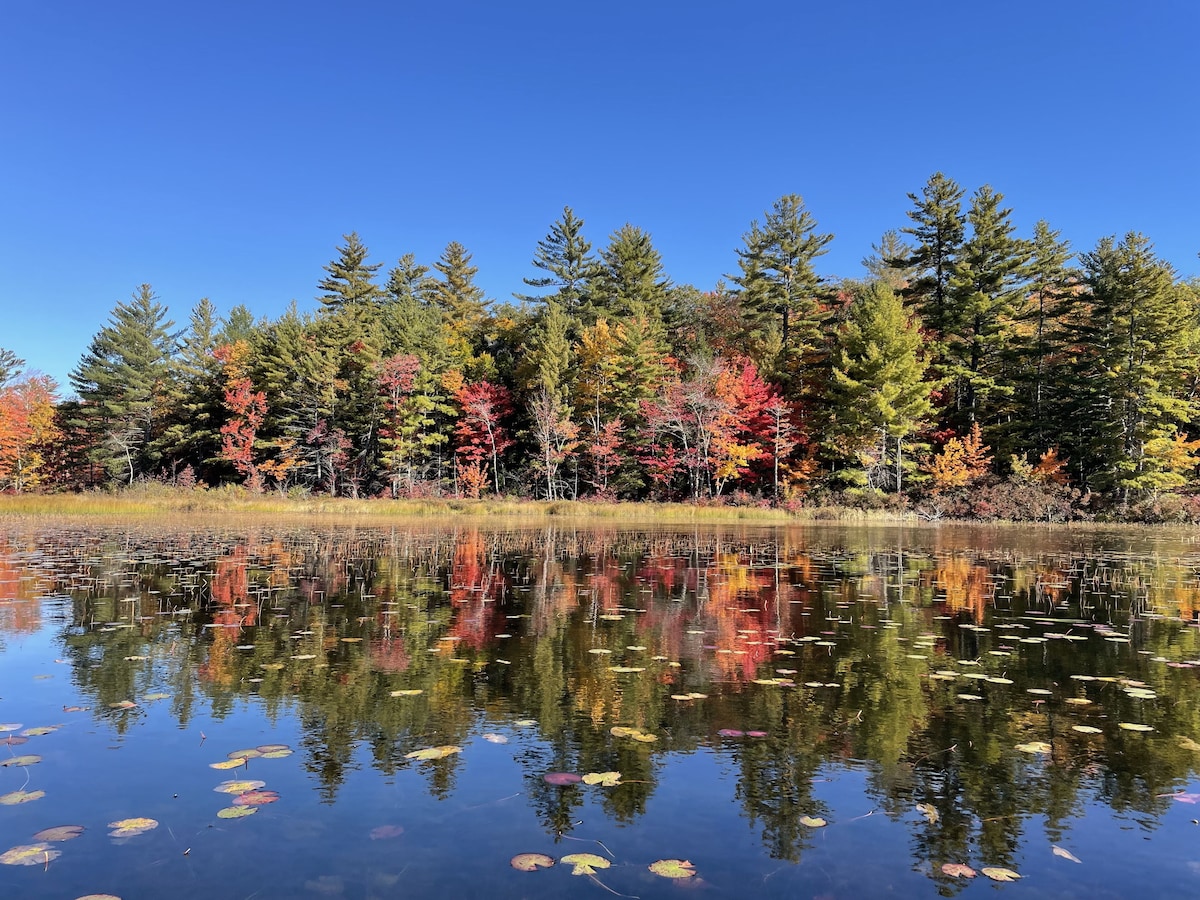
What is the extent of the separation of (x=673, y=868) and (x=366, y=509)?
37817 millimetres

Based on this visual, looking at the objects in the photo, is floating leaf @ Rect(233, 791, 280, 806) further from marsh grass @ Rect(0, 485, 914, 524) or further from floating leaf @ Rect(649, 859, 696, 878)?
marsh grass @ Rect(0, 485, 914, 524)

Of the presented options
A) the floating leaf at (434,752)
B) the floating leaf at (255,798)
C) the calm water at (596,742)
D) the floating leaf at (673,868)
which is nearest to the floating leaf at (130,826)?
the calm water at (596,742)

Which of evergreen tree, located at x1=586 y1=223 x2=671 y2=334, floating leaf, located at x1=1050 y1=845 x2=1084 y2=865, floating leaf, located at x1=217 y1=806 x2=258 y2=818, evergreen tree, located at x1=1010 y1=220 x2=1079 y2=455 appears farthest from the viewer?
evergreen tree, located at x1=586 y1=223 x2=671 y2=334

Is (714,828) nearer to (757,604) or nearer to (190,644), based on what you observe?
(190,644)

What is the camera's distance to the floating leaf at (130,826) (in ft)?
11.1

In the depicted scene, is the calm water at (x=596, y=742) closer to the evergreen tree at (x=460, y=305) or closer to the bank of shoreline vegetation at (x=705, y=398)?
the bank of shoreline vegetation at (x=705, y=398)

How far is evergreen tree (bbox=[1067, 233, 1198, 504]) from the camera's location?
118ft

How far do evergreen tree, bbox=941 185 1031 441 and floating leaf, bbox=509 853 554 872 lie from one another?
44.4 metres

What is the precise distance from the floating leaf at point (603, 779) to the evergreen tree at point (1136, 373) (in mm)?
41531

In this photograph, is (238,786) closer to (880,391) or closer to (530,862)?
(530,862)

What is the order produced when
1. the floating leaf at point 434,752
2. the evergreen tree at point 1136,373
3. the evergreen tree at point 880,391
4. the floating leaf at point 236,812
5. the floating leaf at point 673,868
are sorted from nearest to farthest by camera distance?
1. the floating leaf at point 673,868
2. the floating leaf at point 236,812
3. the floating leaf at point 434,752
4. the evergreen tree at point 1136,373
5. the evergreen tree at point 880,391

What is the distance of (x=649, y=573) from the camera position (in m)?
13.7

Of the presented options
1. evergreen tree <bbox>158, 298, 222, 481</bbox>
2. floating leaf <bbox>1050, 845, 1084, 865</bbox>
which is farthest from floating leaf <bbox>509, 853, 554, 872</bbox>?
evergreen tree <bbox>158, 298, 222, 481</bbox>

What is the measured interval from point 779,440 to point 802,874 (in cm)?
3908
